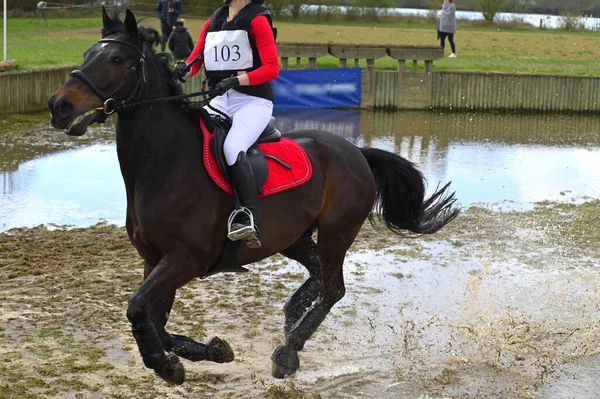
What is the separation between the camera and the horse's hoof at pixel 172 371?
209 inches

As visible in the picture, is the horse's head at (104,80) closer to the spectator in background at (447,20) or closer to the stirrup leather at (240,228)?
the stirrup leather at (240,228)

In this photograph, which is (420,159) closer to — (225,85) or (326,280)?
(326,280)

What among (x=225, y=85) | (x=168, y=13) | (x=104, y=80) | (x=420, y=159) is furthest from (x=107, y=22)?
(x=168, y=13)

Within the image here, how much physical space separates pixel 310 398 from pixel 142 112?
84.0 inches

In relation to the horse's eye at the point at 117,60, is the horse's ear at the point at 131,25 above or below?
above

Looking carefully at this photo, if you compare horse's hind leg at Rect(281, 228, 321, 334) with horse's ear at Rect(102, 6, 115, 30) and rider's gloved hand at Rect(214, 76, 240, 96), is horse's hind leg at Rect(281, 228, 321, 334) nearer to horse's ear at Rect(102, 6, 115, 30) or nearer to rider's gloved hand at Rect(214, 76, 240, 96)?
rider's gloved hand at Rect(214, 76, 240, 96)

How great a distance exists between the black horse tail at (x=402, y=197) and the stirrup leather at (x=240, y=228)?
1675 millimetres

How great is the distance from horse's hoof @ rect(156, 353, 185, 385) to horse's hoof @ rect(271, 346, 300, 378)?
0.83 m

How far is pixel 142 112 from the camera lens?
5.37 m

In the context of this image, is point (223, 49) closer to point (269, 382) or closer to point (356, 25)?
point (269, 382)

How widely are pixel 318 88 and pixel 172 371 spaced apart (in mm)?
15543

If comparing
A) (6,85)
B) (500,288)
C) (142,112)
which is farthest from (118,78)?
(6,85)

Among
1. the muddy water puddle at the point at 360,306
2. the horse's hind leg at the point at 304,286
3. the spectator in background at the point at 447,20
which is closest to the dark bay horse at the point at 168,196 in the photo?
the horse's hind leg at the point at 304,286

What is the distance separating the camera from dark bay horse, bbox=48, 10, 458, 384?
5.13m
